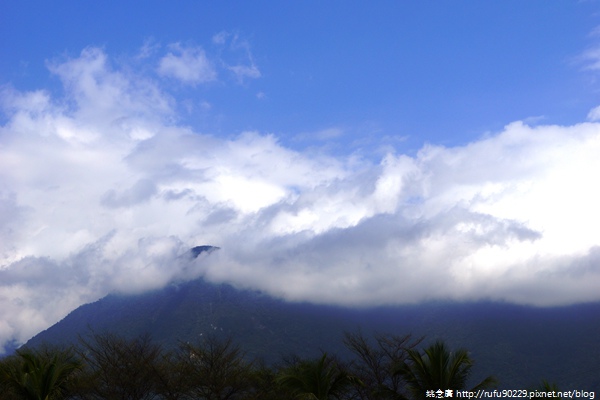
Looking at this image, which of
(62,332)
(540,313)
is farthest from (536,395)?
(62,332)

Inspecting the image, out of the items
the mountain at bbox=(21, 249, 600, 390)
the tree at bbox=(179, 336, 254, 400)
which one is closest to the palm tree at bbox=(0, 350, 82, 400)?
the tree at bbox=(179, 336, 254, 400)

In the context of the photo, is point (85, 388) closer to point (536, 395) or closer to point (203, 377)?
point (203, 377)

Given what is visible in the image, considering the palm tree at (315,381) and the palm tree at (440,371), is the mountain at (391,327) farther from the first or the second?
the palm tree at (440,371)

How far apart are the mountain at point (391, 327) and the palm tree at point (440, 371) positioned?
7581cm

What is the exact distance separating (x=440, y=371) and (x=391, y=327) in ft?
474

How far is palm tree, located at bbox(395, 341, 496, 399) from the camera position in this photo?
20.0 m

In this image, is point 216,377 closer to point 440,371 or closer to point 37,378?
point 37,378

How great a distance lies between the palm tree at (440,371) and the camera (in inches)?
787

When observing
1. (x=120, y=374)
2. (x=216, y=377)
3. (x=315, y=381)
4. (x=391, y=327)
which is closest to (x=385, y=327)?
(x=391, y=327)

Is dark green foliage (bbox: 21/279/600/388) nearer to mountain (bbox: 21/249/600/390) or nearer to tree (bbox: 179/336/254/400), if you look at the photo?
mountain (bbox: 21/249/600/390)

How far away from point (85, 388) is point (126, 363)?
2.79 m

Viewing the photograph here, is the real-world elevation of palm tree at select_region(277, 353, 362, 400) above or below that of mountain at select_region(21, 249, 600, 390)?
below

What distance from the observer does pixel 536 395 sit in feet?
82.3

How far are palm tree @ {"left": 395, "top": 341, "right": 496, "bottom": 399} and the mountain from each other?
75811mm
